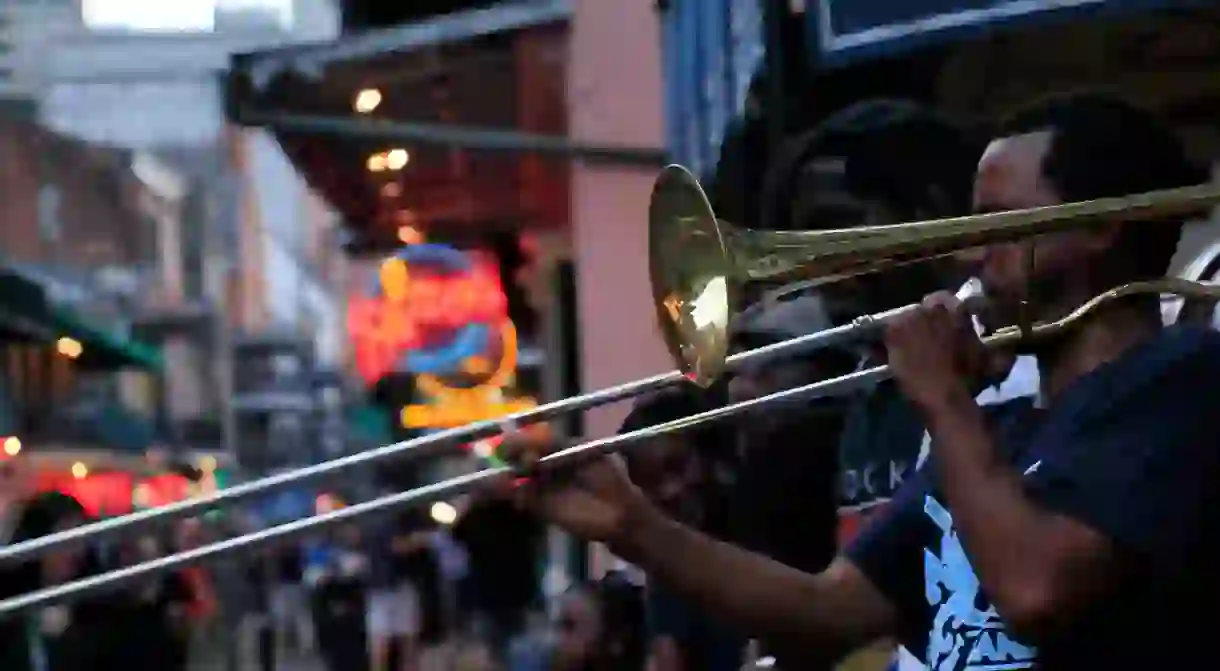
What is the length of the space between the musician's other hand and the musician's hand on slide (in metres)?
0.46

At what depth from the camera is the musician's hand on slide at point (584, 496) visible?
2221mm

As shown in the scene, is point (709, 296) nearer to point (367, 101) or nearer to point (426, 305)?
point (367, 101)

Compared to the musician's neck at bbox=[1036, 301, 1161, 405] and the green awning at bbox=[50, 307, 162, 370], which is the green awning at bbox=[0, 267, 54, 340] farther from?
the musician's neck at bbox=[1036, 301, 1161, 405]

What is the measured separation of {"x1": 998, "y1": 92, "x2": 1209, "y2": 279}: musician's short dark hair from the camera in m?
1.95

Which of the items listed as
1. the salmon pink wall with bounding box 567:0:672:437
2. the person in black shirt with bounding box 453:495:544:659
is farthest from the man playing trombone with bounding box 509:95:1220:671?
the person in black shirt with bounding box 453:495:544:659

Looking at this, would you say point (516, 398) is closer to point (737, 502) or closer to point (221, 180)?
point (737, 502)

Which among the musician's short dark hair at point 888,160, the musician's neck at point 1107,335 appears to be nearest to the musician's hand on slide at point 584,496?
the musician's neck at point 1107,335

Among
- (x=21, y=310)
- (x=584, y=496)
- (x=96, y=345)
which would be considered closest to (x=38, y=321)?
(x=21, y=310)

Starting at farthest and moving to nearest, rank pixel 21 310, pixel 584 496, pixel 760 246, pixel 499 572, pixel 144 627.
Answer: pixel 21 310, pixel 499 572, pixel 144 627, pixel 584 496, pixel 760 246

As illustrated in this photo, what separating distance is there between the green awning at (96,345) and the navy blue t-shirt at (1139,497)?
1386 centimetres

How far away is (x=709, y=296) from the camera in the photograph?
2168mm

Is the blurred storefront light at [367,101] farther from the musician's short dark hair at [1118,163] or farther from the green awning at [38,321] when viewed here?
the musician's short dark hair at [1118,163]

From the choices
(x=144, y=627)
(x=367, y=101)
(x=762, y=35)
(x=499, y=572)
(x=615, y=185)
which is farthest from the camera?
(x=499, y=572)

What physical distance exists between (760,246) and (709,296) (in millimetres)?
92
